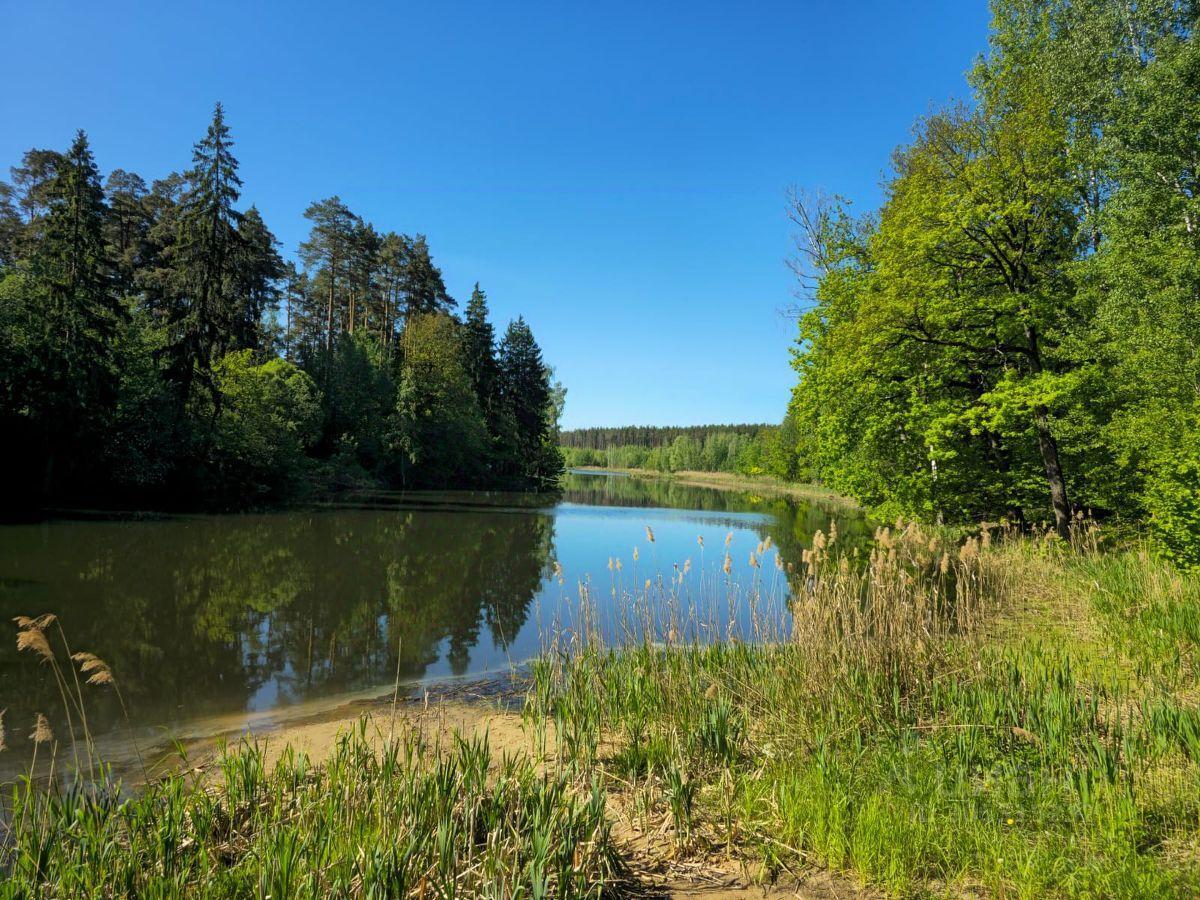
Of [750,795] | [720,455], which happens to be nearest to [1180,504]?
[750,795]

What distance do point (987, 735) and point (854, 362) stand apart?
578 inches

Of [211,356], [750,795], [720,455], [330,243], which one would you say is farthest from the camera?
[720,455]

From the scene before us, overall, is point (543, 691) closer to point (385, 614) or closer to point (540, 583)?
point (385, 614)

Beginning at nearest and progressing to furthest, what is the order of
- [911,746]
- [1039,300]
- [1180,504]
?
[911,746], [1180,504], [1039,300]

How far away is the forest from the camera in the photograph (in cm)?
2516

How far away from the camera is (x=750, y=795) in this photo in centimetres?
431

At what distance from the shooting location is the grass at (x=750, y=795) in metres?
3.21

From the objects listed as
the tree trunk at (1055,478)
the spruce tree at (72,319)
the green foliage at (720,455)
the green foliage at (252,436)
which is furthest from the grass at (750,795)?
the green foliage at (720,455)

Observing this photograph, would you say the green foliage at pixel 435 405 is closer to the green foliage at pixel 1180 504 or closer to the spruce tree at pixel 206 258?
the spruce tree at pixel 206 258

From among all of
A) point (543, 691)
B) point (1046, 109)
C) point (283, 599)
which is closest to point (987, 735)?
point (543, 691)

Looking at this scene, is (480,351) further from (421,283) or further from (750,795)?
(750,795)

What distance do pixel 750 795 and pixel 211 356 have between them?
34.6 m

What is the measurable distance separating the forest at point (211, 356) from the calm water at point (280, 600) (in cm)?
523

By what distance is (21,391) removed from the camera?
24438 millimetres
